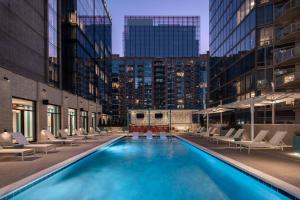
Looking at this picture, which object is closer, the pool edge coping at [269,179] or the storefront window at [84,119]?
the pool edge coping at [269,179]

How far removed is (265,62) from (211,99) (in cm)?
2298

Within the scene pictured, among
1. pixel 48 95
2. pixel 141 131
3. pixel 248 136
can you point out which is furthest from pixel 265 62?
pixel 48 95

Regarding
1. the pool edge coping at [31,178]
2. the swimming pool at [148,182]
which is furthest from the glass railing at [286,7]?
the pool edge coping at [31,178]

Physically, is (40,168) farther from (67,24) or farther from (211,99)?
(211,99)

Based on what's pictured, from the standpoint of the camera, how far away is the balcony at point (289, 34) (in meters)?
27.0

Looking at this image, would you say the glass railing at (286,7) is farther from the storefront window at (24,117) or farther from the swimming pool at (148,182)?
the storefront window at (24,117)

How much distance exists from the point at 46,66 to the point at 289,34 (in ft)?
67.1

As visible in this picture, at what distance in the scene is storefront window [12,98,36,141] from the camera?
61.2 ft

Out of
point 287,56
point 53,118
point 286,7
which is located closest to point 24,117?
point 53,118

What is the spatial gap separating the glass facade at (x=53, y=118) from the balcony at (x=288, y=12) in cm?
2107

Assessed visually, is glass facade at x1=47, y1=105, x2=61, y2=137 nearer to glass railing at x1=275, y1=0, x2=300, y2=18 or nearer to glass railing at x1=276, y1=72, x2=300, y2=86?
glass railing at x1=276, y1=72, x2=300, y2=86

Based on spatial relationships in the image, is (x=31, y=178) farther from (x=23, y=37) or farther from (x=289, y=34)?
(x=289, y=34)

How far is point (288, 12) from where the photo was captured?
27656 millimetres

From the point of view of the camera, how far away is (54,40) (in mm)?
26969
